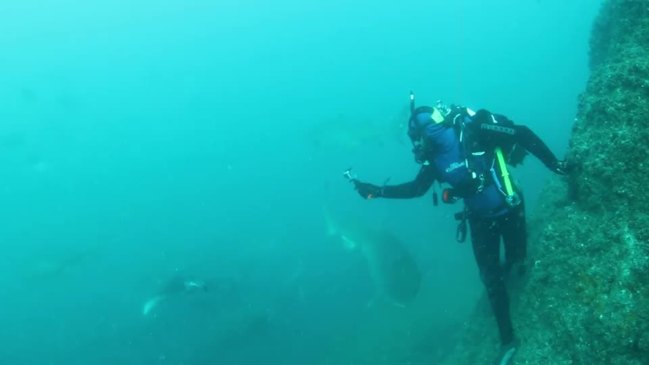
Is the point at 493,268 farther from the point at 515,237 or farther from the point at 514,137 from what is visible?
the point at 514,137

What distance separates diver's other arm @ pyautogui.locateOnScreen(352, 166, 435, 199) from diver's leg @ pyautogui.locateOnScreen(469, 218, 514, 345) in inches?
30.2

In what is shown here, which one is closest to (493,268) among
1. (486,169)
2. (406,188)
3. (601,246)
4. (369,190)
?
(486,169)

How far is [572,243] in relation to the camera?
4938 millimetres

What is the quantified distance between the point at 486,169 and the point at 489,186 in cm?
19

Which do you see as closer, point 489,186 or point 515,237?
point 489,186

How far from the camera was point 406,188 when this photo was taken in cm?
645

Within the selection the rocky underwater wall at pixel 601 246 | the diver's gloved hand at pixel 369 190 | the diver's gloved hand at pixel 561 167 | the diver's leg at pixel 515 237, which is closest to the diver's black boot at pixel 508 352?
the rocky underwater wall at pixel 601 246

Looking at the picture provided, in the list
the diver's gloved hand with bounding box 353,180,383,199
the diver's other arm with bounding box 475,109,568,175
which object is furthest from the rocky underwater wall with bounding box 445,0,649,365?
the diver's gloved hand with bounding box 353,180,383,199

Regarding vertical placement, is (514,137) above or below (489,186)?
above

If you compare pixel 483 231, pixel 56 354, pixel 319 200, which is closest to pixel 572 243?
pixel 483 231

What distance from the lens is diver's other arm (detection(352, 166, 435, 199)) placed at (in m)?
6.22

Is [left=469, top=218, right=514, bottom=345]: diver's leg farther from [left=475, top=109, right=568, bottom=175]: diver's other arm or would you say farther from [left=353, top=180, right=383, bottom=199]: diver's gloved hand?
[left=353, top=180, right=383, bottom=199]: diver's gloved hand

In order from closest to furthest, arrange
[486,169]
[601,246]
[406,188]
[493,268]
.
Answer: [601,246]
[486,169]
[493,268]
[406,188]

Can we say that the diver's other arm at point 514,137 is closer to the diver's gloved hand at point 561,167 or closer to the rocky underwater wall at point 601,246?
the diver's gloved hand at point 561,167
